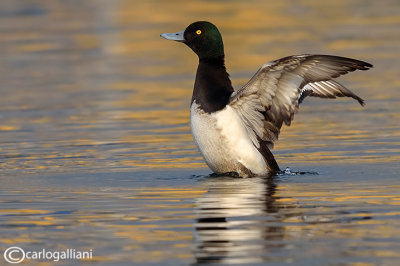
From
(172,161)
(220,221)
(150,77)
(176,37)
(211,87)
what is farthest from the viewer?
(150,77)

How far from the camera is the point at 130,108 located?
14.7 meters

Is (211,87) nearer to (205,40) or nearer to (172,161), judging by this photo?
(205,40)

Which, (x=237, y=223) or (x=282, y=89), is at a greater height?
(x=282, y=89)

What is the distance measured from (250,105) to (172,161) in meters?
1.33

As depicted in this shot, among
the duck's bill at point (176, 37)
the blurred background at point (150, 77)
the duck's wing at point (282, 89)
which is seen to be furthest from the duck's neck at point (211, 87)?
the blurred background at point (150, 77)

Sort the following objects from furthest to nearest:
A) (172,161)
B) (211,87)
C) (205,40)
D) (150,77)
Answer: (150,77), (172,161), (205,40), (211,87)

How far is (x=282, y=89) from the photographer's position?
988 cm

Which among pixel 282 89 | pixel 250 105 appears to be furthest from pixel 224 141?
pixel 282 89

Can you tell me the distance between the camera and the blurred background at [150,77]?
1145 cm

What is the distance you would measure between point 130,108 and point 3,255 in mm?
7730

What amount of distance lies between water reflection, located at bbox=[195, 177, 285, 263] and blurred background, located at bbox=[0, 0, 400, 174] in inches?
64.7

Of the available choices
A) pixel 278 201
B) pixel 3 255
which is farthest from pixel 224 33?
pixel 3 255

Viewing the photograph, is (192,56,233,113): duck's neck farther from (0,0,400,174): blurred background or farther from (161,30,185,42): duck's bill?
(0,0,400,174): blurred background

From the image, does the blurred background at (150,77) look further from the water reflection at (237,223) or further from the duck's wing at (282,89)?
the water reflection at (237,223)
